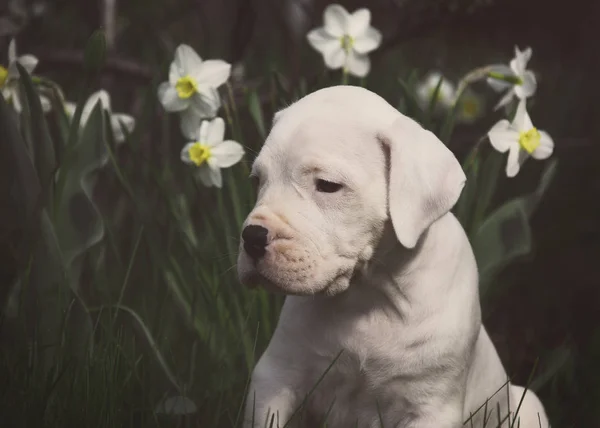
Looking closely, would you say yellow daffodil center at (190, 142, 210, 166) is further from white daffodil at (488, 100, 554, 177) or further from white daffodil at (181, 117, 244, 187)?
white daffodil at (488, 100, 554, 177)

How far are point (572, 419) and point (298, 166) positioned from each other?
1707 millimetres

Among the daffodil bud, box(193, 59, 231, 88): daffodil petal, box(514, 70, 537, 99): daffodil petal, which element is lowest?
box(514, 70, 537, 99): daffodil petal

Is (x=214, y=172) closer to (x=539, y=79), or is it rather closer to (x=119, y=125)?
(x=119, y=125)

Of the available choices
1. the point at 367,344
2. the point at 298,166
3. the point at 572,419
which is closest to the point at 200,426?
the point at 367,344

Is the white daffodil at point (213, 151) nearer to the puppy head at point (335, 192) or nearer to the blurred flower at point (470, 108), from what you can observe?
the puppy head at point (335, 192)

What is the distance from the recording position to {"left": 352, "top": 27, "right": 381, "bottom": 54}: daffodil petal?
3494 mm

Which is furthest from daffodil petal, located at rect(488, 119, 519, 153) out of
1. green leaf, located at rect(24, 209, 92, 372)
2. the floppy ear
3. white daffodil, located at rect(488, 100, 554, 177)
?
green leaf, located at rect(24, 209, 92, 372)

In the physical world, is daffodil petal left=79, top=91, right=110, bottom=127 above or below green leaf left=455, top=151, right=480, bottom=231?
above

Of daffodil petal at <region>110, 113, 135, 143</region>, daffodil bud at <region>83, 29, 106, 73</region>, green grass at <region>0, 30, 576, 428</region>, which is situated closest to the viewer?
green grass at <region>0, 30, 576, 428</region>

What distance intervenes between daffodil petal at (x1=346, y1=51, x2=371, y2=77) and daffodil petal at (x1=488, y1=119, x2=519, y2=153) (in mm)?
574

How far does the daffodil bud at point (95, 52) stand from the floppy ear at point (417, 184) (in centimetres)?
111

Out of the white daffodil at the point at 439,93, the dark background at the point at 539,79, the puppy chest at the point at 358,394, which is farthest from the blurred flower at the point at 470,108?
the puppy chest at the point at 358,394

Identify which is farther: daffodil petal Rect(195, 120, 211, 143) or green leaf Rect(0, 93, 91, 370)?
daffodil petal Rect(195, 120, 211, 143)

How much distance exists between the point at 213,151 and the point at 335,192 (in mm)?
985
